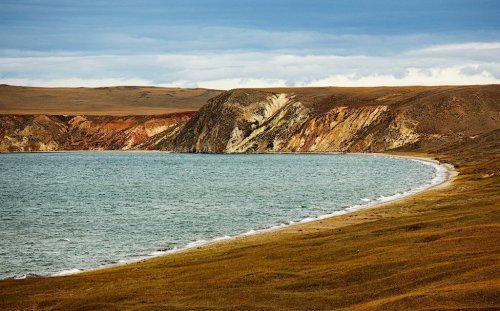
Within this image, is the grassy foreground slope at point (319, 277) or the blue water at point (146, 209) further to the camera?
the blue water at point (146, 209)

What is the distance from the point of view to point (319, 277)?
22906 mm

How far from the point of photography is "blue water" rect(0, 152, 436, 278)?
39.5m

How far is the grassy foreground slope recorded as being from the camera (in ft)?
63.9

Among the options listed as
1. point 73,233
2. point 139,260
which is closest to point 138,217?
point 73,233

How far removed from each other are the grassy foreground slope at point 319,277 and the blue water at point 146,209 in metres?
7.76

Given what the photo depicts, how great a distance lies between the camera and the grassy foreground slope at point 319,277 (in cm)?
1948

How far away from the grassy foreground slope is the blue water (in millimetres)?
7761

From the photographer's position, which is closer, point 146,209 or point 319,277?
point 319,277

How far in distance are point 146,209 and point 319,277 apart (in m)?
42.3

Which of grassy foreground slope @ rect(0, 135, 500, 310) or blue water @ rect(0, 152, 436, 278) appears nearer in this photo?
grassy foreground slope @ rect(0, 135, 500, 310)

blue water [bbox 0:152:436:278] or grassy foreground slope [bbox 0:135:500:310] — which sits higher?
grassy foreground slope [bbox 0:135:500:310]

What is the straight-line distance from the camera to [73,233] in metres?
47.2

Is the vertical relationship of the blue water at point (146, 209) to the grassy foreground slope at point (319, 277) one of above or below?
below

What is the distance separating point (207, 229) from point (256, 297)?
1042 inches
